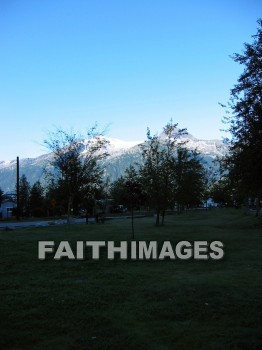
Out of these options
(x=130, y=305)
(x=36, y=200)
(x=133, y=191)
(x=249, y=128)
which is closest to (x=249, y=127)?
(x=249, y=128)

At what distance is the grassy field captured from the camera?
5.22m

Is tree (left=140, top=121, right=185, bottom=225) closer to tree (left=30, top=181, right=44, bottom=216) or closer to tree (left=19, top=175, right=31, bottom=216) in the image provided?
tree (left=30, top=181, right=44, bottom=216)

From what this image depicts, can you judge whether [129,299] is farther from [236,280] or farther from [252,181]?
[252,181]

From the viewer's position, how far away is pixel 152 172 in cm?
3006

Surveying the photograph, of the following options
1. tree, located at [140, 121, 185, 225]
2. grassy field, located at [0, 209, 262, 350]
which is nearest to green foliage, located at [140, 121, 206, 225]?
tree, located at [140, 121, 185, 225]

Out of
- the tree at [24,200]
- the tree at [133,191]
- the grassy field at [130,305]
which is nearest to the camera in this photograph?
the grassy field at [130,305]

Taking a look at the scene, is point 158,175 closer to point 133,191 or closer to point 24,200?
point 133,191

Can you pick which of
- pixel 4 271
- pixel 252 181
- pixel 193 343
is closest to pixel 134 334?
pixel 193 343

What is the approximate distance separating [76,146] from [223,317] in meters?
28.0

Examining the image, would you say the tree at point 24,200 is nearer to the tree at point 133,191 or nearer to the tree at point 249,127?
the tree at point 133,191

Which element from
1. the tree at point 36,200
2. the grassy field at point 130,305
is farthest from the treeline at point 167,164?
the tree at point 36,200

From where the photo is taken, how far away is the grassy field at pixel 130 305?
5223mm

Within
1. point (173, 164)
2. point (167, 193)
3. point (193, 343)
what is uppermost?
point (173, 164)

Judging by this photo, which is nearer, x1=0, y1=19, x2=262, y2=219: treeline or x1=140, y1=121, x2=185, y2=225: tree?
x1=0, y1=19, x2=262, y2=219: treeline
